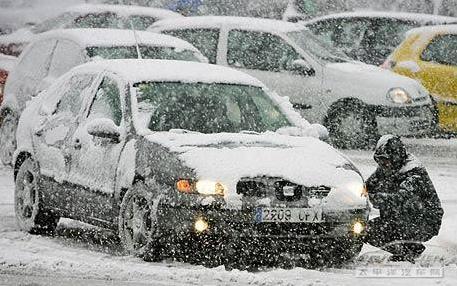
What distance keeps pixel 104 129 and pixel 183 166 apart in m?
0.93

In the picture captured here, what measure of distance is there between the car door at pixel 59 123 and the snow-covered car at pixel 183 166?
0.01m

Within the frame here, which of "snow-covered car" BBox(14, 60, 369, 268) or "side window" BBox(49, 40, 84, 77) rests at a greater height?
"side window" BBox(49, 40, 84, 77)

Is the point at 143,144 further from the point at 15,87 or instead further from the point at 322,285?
the point at 15,87

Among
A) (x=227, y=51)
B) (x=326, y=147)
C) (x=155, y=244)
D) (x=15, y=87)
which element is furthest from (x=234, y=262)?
(x=227, y=51)

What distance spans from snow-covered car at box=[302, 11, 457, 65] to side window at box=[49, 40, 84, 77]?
6.48 metres

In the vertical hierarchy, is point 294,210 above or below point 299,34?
below

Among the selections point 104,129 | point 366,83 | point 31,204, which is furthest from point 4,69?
point 104,129

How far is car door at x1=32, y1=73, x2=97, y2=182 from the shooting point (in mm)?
9852

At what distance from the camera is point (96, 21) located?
19.4 m

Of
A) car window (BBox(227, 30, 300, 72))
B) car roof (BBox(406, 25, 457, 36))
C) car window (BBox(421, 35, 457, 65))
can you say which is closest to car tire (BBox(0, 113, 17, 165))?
car window (BBox(227, 30, 300, 72))

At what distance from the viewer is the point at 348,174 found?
8.78 m

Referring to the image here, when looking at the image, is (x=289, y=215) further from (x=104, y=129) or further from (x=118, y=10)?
(x=118, y=10)

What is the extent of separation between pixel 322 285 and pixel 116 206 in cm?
186

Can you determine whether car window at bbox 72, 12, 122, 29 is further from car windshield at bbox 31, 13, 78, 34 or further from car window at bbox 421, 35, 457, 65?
car window at bbox 421, 35, 457, 65
